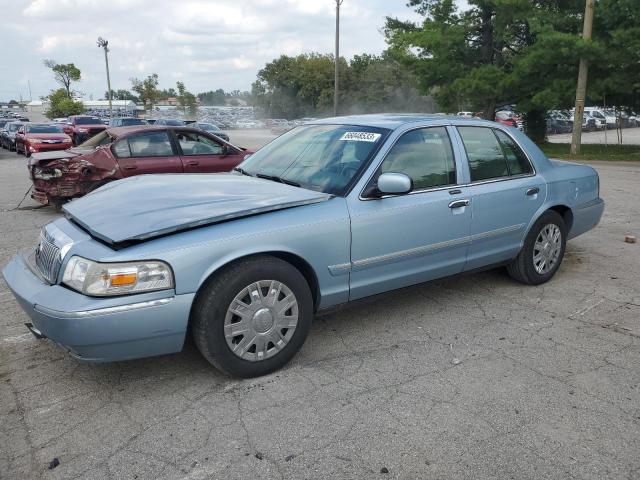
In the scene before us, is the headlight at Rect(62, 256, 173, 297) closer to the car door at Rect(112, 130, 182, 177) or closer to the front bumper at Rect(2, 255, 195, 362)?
the front bumper at Rect(2, 255, 195, 362)

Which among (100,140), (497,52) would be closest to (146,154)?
(100,140)

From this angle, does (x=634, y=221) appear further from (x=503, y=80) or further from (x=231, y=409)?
(x=503, y=80)

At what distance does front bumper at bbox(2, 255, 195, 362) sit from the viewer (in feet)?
9.37

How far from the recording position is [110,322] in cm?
287

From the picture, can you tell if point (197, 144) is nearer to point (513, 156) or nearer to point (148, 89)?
point (513, 156)

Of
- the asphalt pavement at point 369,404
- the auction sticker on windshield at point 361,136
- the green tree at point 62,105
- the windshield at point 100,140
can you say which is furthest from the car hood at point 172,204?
the green tree at point 62,105

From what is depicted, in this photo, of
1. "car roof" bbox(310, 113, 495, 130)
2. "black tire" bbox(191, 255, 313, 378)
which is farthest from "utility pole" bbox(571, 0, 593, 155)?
"black tire" bbox(191, 255, 313, 378)

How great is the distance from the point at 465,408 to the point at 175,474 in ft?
5.17

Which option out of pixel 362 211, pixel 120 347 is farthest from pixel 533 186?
pixel 120 347

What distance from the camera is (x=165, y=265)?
2979 millimetres

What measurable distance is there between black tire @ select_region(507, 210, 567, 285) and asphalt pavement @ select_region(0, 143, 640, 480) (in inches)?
15.8

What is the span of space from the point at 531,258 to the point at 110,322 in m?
3.64

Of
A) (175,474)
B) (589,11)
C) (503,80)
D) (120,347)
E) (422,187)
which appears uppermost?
(589,11)

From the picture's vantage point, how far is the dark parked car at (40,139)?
20.8 meters
